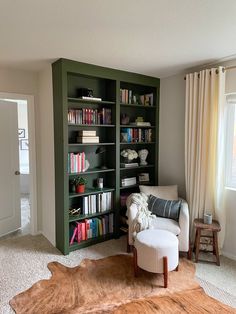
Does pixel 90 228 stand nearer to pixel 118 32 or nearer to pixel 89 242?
pixel 89 242

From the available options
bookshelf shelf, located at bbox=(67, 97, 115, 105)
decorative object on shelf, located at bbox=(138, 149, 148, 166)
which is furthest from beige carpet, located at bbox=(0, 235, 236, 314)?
bookshelf shelf, located at bbox=(67, 97, 115, 105)

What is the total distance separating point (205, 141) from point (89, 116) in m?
1.56

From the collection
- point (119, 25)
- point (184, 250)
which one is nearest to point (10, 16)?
point (119, 25)

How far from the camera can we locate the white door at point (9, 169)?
11.5 feet

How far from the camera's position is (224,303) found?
2.17m

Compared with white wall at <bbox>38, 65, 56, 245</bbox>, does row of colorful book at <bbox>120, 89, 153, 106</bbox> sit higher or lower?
higher

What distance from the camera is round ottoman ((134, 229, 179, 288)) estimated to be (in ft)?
7.74

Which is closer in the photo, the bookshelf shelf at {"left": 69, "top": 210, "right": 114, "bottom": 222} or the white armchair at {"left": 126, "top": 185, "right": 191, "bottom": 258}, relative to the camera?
the white armchair at {"left": 126, "top": 185, "right": 191, "bottom": 258}

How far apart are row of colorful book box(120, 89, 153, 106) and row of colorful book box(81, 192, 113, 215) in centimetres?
140

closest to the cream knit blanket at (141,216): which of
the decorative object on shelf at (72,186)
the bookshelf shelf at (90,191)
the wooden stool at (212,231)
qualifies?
the bookshelf shelf at (90,191)

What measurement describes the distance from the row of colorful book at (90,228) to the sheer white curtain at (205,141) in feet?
3.86

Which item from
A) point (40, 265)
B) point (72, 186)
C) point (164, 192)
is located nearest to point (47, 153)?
point (72, 186)

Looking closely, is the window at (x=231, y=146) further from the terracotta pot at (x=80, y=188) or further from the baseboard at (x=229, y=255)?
the terracotta pot at (x=80, y=188)

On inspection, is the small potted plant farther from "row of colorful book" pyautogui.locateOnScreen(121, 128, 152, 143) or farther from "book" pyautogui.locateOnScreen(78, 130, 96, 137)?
"row of colorful book" pyautogui.locateOnScreen(121, 128, 152, 143)
